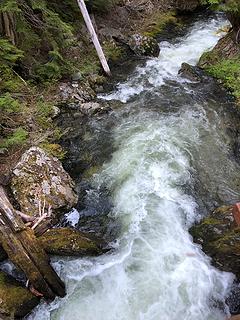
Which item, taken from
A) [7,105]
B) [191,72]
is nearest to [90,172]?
[7,105]

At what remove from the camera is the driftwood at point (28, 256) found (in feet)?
19.2

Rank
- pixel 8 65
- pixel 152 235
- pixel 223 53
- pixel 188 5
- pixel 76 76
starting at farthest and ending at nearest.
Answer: pixel 188 5 → pixel 223 53 → pixel 76 76 → pixel 8 65 → pixel 152 235

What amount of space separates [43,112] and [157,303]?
21.3ft

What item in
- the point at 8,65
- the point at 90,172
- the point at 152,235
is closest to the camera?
the point at 152,235

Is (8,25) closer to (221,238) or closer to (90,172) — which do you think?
(90,172)

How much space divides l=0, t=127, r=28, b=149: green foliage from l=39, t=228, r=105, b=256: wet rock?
272 cm

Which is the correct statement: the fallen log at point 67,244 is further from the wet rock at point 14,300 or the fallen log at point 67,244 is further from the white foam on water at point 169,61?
the white foam on water at point 169,61

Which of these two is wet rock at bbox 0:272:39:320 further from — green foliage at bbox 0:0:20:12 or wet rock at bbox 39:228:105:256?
green foliage at bbox 0:0:20:12

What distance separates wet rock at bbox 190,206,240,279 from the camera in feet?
20.1

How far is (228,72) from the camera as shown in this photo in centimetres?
1223

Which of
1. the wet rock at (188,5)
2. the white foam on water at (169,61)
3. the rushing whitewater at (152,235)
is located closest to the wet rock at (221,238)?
the rushing whitewater at (152,235)

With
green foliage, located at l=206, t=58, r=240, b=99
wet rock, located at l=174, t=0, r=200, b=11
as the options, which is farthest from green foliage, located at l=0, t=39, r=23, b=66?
wet rock, located at l=174, t=0, r=200, b=11

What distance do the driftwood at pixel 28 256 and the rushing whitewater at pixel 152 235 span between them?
9.7 inches

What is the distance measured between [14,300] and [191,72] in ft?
31.4
